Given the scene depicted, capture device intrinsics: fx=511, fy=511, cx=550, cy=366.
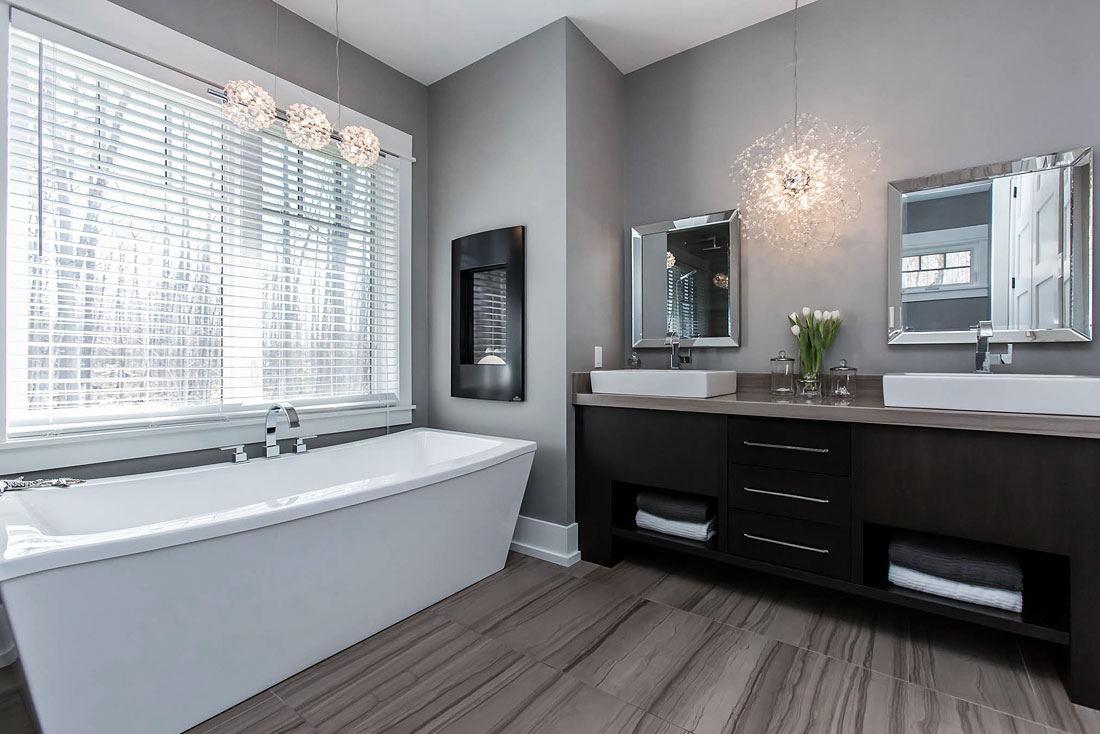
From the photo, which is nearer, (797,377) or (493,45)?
(797,377)

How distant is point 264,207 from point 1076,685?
11.5ft

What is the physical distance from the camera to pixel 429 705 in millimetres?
1528

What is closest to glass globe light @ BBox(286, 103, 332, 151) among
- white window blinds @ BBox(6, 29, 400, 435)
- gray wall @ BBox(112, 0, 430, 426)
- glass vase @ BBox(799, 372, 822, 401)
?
white window blinds @ BBox(6, 29, 400, 435)

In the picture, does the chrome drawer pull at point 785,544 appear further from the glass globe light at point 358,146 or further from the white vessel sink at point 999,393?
the glass globe light at point 358,146

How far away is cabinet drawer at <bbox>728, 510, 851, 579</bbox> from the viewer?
1.91 meters

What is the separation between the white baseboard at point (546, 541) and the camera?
258 cm

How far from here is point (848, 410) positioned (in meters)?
1.84

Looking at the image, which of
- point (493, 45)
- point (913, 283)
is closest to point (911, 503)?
point (913, 283)

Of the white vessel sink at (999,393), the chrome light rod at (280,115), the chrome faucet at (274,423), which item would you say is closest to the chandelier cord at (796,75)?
the white vessel sink at (999,393)

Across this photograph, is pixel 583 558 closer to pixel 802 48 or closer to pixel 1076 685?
pixel 1076 685

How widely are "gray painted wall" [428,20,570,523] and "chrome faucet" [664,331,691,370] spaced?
619mm

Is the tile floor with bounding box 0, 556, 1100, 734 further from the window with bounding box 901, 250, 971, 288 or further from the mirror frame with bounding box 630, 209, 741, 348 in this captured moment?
the window with bounding box 901, 250, 971, 288

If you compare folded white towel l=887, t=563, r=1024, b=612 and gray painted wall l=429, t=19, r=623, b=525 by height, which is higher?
gray painted wall l=429, t=19, r=623, b=525

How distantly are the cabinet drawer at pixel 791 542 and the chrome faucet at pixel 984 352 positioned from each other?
85 cm
